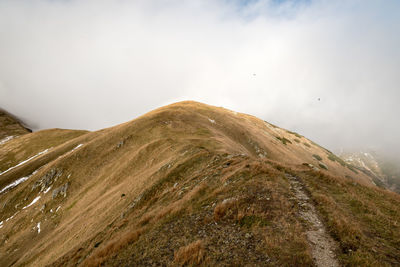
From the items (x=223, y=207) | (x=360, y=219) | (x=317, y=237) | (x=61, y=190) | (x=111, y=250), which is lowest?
(x=61, y=190)

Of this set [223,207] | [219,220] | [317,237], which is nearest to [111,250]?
[219,220]

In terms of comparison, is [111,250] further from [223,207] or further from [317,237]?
[317,237]

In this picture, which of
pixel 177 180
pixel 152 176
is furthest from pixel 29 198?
pixel 177 180

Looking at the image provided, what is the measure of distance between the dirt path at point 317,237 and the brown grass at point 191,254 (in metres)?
4.84

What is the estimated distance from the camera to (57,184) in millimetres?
42000

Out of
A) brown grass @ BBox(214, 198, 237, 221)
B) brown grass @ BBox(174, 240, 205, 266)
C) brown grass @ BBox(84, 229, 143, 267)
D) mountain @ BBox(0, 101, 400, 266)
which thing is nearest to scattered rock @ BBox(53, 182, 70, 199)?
mountain @ BBox(0, 101, 400, 266)

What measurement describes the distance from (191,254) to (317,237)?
6.09 metres

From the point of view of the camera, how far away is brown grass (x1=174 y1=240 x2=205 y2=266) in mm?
8309

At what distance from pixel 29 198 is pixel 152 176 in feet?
128

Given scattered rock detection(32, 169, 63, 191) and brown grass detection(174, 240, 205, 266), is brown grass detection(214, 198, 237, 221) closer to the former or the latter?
brown grass detection(174, 240, 205, 266)

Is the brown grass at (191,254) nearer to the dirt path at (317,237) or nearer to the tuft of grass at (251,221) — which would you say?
the tuft of grass at (251,221)

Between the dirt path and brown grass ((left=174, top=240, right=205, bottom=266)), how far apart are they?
484cm

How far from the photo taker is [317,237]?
8.78 metres

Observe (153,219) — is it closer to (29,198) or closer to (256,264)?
(256,264)
